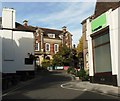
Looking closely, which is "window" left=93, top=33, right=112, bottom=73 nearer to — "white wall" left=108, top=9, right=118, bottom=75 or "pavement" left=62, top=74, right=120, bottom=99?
"white wall" left=108, top=9, right=118, bottom=75

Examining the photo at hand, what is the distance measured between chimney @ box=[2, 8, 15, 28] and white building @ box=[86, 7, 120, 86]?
1784 cm

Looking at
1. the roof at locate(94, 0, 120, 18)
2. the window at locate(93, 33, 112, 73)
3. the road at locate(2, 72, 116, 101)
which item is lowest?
the road at locate(2, 72, 116, 101)

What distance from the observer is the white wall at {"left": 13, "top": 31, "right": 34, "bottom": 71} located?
4116 centimetres

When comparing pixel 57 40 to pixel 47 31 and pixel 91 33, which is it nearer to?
pixel 47 31

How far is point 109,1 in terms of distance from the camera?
25.5 m

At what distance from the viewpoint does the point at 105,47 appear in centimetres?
2434

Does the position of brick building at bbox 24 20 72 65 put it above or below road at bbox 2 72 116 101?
above

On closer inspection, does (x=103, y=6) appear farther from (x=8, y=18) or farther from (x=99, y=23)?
(x=8, y=18)

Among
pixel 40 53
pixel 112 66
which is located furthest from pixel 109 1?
pixel 40 53

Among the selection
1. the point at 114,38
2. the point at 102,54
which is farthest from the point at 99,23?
the point at 114,38

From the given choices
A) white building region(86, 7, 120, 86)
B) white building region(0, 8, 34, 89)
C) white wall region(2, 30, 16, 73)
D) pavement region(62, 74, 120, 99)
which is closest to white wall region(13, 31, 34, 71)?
white building region(0, 8, 34, 89)

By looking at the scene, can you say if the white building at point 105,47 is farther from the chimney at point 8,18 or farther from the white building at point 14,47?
the chimney at point 8,18

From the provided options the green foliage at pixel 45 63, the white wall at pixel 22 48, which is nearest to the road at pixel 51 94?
the white wall at pixel 22 48

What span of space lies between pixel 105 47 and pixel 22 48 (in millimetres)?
19361
